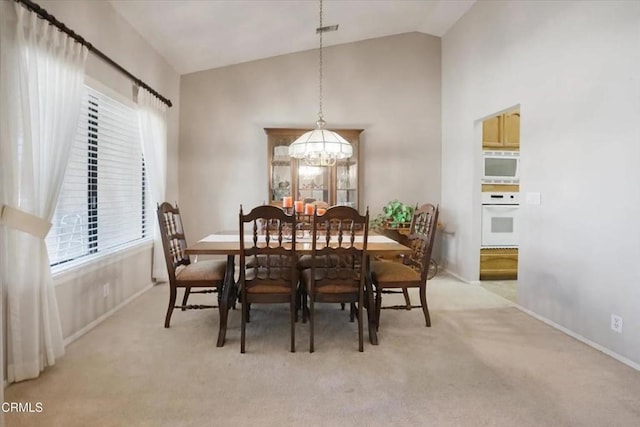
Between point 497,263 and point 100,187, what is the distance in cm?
438

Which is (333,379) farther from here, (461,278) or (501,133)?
(501,133)

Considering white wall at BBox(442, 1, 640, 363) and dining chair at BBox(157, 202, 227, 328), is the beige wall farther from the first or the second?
dining chair at BBox(157, 202, 227, 328)

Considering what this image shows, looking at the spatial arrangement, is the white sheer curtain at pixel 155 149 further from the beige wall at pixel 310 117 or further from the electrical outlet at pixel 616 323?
the electrical outlet at pixel 616 323

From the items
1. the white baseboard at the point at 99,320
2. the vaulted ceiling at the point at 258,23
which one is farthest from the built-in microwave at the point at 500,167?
the white baseboard at the point at 99,320

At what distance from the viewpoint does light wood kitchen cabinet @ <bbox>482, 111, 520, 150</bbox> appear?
4547mm

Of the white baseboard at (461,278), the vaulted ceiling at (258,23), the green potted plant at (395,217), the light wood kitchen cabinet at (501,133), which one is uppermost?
the vaulted ceiling at (258,23)

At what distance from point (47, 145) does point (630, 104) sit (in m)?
3.69

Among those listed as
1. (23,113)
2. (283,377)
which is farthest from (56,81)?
(283,377)

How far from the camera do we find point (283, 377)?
2156 mm

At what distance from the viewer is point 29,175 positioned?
208 cm

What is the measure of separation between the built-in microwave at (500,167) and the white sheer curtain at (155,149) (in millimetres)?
3766

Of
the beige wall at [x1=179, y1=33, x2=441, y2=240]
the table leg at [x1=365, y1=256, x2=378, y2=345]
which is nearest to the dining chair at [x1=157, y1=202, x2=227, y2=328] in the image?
the table leg at [x1=365, y1=256, x2=378, y2=345]

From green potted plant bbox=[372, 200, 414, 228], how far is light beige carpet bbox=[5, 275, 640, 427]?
6.09 ft

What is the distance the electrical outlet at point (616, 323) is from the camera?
2.43m
